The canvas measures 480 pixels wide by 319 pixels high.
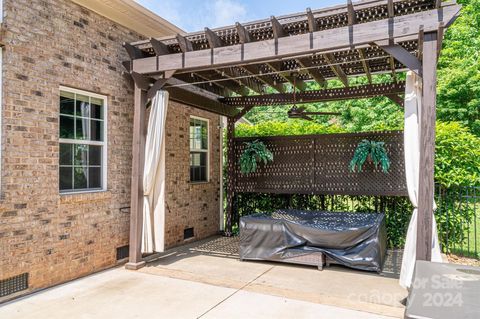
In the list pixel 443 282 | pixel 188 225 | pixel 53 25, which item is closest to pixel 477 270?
pixel 443 282

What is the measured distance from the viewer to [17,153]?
407 centimetres

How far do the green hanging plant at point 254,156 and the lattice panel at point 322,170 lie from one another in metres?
0.18

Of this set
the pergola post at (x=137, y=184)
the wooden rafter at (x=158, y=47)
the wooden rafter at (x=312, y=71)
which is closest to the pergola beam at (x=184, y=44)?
the wooden rafter at (x=158, y=47)

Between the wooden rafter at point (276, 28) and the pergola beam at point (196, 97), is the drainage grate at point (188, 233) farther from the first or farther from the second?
the wooden rafter at point (276, 28)

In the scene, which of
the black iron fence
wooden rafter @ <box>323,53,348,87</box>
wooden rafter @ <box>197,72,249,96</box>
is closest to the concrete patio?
the black iron fence

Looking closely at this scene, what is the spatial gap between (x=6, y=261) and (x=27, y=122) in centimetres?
163

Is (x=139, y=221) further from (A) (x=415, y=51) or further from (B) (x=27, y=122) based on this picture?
(A) (x=415, y=51)

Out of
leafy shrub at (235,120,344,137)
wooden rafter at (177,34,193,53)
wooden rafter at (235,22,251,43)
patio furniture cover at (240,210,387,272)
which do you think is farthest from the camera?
leafy shrub at (235,120,344,137)

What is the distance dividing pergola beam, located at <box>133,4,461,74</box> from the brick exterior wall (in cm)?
69

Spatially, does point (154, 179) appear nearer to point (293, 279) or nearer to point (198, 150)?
point (198, 150)

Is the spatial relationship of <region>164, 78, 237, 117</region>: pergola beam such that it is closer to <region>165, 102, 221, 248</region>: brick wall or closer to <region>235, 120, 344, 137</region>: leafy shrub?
<region>165, 102, 221, 248</region>: brick wall

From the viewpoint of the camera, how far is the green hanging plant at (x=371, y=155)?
21.5 ft

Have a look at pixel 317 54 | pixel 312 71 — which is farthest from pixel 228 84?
pixel 317 54

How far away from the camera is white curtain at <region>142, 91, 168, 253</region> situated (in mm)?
5406
